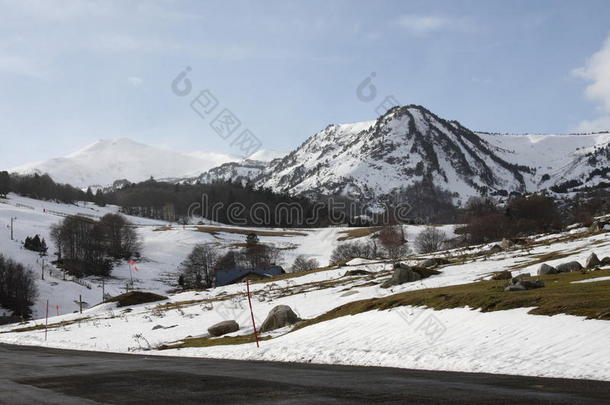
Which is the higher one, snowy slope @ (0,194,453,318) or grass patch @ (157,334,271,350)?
snowy slope @ (0,194,453,318)

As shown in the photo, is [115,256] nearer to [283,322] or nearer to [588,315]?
[283,322]

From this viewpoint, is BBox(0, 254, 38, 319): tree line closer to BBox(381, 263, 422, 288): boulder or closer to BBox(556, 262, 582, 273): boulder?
BBox(381, 263, 422, 288): boulder

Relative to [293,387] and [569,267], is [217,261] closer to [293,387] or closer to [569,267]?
[569,267]

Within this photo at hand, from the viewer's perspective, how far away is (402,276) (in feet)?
171

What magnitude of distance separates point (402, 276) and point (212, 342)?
22511 mm

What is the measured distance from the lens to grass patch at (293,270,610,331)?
2260 centimetres

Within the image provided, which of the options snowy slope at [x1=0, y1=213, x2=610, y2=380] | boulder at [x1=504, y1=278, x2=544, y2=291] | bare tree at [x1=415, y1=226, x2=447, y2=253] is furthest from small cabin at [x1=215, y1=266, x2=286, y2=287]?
boulder at [x1=504, y1=278, x2=544, y2=291]

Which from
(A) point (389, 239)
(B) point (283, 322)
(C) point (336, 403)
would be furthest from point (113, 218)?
(C) point (336, 403)

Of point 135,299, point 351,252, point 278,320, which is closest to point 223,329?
point 278,320

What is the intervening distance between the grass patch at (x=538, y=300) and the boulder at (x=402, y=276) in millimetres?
13455

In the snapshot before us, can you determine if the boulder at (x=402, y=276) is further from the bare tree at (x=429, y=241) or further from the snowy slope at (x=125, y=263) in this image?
the bare tree at (x=429, y=241)

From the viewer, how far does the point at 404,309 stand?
1238 inches

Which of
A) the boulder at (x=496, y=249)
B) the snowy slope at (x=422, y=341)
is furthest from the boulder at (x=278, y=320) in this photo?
the boulder at (x=496, y=249)

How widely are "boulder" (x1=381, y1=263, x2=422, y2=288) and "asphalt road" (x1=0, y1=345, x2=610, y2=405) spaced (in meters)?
32.2
